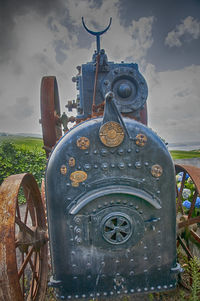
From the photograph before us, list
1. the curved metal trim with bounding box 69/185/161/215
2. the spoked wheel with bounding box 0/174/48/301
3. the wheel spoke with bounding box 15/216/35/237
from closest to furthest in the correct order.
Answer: the spoked wheel with bounding box 0/174/48/301, the curved metal trim with bounding box 69/185/161/215, the wheel spoke with bounding box 15/216/35/237

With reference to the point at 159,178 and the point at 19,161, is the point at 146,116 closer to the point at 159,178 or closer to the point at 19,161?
the point at 159,178

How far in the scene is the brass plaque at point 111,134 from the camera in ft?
5.19

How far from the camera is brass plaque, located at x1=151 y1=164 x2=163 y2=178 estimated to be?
5.40 ft

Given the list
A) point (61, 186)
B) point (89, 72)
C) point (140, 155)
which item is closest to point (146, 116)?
point (89, 72)

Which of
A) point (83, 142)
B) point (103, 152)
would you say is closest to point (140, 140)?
point (103, 152)

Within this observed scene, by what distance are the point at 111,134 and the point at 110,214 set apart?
1.96 feet

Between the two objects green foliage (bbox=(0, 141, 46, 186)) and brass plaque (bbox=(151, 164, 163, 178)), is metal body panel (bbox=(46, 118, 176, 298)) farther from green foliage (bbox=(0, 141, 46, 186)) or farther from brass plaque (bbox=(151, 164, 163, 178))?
green foliage (bbox=(0, 141, 46, 186))

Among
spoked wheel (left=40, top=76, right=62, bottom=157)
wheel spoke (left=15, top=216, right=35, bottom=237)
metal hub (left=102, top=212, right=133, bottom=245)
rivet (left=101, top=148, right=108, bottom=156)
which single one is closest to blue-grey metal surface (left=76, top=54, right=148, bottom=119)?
spoked wheel (left=40, top=76, right=62, bottom=157)

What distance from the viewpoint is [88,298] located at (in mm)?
1677

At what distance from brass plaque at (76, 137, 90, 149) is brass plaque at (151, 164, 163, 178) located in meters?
0.52

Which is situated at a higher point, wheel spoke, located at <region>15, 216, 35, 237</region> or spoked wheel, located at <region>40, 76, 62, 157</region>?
spoked wheel, located at <region>40, 76, 62, 157</region>

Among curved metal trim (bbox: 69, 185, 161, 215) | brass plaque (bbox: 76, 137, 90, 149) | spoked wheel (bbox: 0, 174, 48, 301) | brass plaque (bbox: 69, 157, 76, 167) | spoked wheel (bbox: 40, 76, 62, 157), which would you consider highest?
spoked wheel (bbox: 40, 76, 62, 157)

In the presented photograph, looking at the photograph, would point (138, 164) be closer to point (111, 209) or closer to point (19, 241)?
point (111, 209)

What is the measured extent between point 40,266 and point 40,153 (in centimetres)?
444
